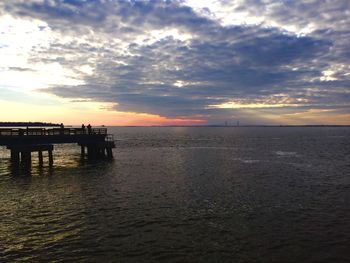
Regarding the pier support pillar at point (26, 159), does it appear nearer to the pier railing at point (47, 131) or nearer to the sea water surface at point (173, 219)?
the pier railing at point (47, 131)

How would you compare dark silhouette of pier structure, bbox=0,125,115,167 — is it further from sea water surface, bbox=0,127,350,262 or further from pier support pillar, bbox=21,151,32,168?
sea water surface, bbox=0,127,350,262

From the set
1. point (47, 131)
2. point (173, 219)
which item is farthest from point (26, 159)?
point (173, 219)

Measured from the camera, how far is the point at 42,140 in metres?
46.6

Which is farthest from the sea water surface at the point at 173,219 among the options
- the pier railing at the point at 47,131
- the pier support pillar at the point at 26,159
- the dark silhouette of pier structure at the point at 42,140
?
the pier railing at the point at 47,131

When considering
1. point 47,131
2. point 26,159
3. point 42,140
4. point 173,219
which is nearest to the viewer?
point 173,219

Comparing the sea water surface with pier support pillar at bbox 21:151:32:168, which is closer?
the sea water surface

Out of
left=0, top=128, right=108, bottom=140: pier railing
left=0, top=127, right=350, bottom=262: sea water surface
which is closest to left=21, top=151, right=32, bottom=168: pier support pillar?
left=0, top=128, right=108, bottom=140: pier railing

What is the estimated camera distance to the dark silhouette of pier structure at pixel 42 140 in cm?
4344

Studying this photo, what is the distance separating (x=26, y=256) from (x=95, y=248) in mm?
3124

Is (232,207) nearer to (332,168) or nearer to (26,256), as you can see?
(26,256)

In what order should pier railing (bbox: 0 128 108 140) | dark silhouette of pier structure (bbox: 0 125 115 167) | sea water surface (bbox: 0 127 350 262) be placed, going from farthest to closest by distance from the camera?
pier railing (bbox: 0 128 108 140) < dark silhouette of pier structure (bbox: 0 125 115 167) < sea water surface (bbox: 0 127 350 262)

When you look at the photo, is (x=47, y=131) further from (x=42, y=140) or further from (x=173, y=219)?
(x=173, y=219)

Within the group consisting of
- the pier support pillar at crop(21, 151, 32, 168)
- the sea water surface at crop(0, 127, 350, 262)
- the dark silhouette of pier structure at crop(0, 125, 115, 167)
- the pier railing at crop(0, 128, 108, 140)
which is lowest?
the sea water surface at crop(0, 127, 350, 262)

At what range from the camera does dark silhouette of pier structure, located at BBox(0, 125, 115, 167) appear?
43438 mm
